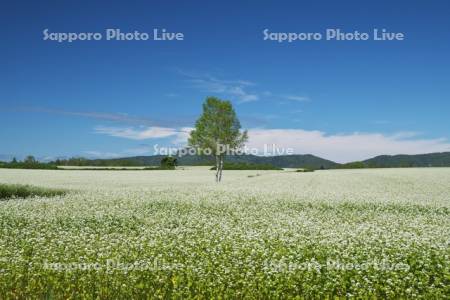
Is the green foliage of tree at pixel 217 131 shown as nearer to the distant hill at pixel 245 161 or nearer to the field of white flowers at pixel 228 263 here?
the distant hill at pixel 245 161

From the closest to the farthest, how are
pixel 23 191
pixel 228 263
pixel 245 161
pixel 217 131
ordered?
pixel 228 263, pixel 23 191, pixel 217 131, pixel 245 161

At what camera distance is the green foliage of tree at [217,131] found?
5881cm

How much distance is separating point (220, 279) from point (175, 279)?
1031 millimetres

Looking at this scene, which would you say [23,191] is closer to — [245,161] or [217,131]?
[217,131]

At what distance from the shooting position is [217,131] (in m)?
58.8

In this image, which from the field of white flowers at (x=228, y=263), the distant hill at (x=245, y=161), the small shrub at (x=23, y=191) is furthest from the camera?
the distant hill at (x=245, y=161)

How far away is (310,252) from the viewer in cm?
1217

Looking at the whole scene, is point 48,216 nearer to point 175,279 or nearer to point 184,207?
point 184,207

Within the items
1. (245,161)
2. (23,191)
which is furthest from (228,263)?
(245,161)

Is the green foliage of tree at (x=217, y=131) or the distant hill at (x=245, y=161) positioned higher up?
the green foliage of tree at (x=217, y=131)

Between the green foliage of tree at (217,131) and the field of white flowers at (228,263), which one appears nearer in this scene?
the field of white flowers at (228,263)

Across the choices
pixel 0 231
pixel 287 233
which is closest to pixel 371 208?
pixel 287 233

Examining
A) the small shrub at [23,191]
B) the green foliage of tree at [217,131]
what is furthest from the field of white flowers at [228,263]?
the green foliage of tree at [217,131]

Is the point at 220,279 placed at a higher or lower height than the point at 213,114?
lower
